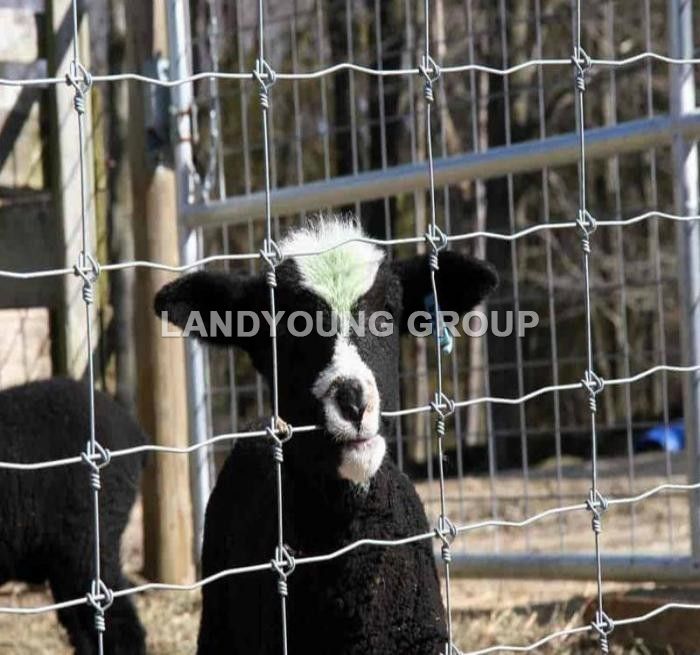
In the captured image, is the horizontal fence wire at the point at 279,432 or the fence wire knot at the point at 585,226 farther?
the fence wire knot at the point at 585,226

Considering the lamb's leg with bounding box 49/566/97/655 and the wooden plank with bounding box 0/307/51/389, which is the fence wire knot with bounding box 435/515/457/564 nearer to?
the lamb's leg with bounding box 49/566/97/655

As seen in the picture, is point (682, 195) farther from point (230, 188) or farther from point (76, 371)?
point (230, 188)

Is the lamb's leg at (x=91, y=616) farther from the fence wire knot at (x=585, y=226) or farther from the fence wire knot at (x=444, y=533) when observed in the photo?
the fence wire knot at (x=585, y=226)

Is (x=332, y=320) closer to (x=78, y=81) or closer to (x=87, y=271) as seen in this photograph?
(x=87, y=271)

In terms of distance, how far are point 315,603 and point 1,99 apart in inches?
126

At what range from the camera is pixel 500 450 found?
888 cm

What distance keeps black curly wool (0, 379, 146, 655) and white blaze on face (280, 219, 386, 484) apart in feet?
5.91

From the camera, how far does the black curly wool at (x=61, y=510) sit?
16.3 feet

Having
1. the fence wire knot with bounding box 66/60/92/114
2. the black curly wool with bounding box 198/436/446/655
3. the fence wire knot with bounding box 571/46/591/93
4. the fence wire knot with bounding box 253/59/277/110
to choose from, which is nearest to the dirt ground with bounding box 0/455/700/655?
the black curly wool with bounding box 198/436/446/655

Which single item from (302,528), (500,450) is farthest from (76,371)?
(500,450)

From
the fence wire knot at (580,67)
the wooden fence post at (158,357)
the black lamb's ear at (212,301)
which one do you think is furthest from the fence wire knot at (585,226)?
the wooden fence post at (158,357)

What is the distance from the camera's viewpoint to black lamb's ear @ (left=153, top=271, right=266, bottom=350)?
3498 millimetres

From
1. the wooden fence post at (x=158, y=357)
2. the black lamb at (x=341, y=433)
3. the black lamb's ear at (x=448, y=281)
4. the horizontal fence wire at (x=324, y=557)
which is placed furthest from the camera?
the wooden fence post at (x=158, y=357)

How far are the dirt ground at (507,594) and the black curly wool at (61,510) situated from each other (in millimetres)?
407
